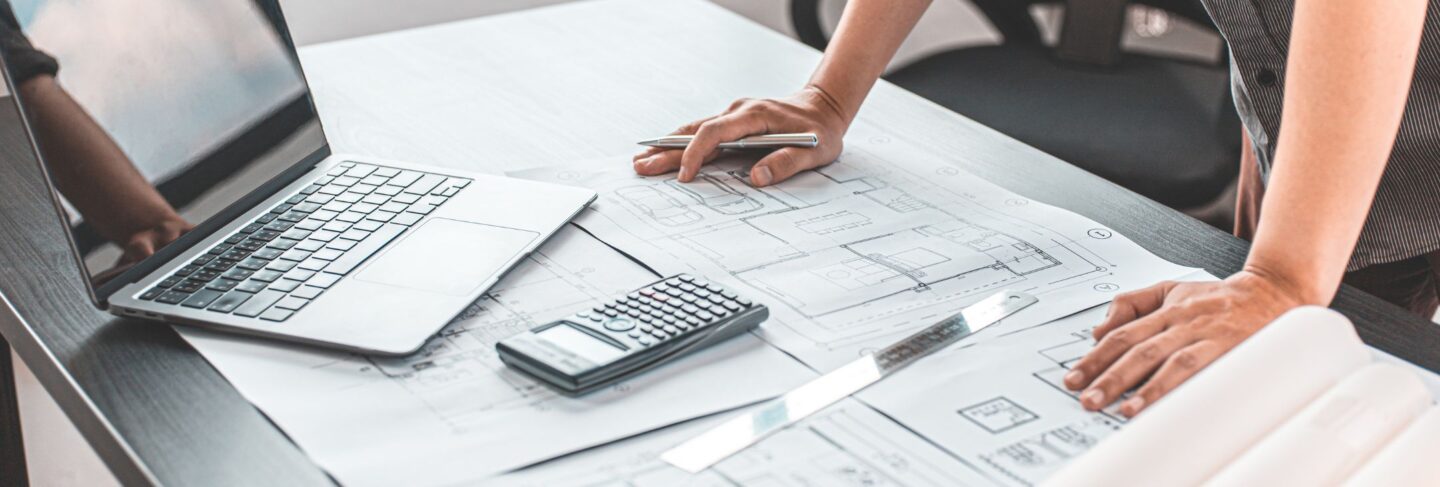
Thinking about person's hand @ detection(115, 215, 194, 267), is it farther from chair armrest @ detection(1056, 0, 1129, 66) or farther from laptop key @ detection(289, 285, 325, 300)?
chair armrest @ detection(1056, 0, 1129, 66)

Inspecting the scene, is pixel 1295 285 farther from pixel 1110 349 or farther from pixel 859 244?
pixel 859 244

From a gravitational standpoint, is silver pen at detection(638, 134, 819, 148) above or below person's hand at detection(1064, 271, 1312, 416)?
above

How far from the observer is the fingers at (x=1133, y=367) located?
0.69 meters

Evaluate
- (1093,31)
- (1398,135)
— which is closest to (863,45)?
(1398,135)

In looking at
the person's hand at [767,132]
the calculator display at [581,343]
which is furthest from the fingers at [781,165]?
the calculator display at [581,343]

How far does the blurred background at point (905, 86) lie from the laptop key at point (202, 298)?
5cm

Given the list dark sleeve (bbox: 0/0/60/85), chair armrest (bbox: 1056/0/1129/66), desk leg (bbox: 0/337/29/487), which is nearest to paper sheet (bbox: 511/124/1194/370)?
dark sleeve (bbox: 0/0/60/85)

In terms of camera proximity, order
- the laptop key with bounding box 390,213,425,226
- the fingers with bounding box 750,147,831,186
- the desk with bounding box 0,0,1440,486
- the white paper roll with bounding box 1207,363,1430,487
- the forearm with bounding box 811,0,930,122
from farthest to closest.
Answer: the forearm with bounding box 811,0,930,122
the fingers with bounding box 750,147,831,186
the laptop key with bounding box 390,213,425,226
the desk with bounding box 0,0,1440,486
the white paper roll with bounding box 1207,363,1430,487

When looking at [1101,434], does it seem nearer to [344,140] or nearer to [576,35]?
Answer: [344,140]

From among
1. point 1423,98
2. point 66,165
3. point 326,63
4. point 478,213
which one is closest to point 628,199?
point 478,213

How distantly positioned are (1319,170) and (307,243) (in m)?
0.66

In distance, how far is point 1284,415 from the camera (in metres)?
0.62

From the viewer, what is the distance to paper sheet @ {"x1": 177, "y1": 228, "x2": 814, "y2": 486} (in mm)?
642

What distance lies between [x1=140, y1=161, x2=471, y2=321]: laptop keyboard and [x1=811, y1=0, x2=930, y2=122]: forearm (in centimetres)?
37
